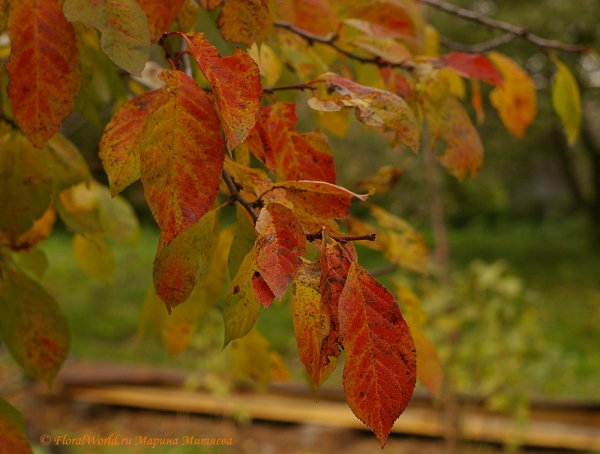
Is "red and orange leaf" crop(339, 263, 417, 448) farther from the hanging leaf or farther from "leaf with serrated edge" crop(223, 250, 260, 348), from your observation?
the hanging leaf

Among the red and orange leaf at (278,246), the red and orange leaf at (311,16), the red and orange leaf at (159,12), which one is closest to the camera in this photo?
the red and orange leaf at (278,246)

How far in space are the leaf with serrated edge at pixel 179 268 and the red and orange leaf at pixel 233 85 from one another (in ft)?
0.30

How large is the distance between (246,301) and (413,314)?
19.6 inches

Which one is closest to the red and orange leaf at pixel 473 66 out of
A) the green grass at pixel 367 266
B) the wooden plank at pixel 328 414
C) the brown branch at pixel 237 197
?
the brown branch at pixel 237 197

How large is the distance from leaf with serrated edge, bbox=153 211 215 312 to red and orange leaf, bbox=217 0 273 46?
0.18 meters

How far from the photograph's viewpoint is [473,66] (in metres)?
0.76

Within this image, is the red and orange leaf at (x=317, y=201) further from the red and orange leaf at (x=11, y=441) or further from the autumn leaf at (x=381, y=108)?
the red and orange leaf at (x=11, y=441)

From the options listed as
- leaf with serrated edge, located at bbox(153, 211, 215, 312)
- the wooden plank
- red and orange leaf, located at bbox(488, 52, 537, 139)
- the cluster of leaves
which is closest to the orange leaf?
the cluster of leaves

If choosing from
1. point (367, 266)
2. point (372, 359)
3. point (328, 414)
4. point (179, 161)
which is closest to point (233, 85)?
point (179, 161)

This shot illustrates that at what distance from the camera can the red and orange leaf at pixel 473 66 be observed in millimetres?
755

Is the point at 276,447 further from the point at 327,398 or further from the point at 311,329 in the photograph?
the point at 311,329

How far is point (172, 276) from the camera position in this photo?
50cm

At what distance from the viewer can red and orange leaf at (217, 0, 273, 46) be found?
22.5 inches

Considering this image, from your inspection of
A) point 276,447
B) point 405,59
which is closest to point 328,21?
point 405,59
